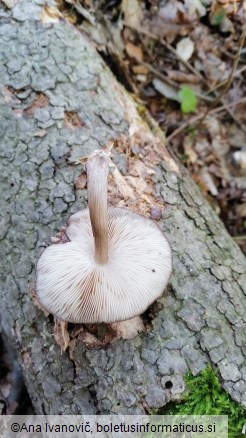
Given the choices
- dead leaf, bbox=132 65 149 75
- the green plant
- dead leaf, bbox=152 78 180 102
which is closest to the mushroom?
the green plant

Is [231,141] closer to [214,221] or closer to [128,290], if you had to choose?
[214,221]

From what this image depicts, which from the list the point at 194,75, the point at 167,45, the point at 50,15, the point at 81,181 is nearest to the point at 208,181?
the point at 194,75

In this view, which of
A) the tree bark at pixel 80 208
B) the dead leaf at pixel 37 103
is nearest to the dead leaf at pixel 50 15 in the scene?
the tree bark at pixel 80 208

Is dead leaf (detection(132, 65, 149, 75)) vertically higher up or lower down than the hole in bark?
higher up

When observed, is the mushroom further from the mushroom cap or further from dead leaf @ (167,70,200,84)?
dead leaf @ (167,70,200,84)

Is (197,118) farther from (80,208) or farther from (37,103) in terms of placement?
(80,208)

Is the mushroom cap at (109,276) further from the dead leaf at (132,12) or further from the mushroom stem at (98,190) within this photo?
the dead leaf at (132,12)

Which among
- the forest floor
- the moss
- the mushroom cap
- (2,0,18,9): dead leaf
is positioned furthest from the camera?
the forest floor

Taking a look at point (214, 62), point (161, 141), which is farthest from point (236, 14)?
point (161, 141)
